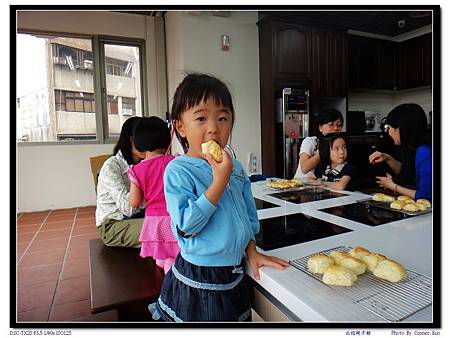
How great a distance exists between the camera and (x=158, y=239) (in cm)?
94

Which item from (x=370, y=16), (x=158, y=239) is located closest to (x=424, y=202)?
(x=370, y=16)

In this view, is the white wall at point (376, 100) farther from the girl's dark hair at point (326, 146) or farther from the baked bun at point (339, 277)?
the baked bun at point (339, 277)

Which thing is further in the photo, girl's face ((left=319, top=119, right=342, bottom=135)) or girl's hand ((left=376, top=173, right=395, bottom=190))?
girl's face ((left=319, top=119, right=342, bottom=135))

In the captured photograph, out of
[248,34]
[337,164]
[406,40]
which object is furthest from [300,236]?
[406,40]

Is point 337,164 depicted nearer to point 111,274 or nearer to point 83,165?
point 111,274

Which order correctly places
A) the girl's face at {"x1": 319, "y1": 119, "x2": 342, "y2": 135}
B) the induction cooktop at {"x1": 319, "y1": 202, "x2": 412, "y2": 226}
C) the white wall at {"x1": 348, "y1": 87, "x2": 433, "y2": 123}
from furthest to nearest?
the white wall at {"x1": 348, "y1": 87, "x2": 433, "y2": 123}, the girl's face at {"x1": 319, "y1": 119, "x2": 342, "y2": 135}, the induction cooktop at {"x1": 319, "y1": 202, "x2": 412, "y2": 226}

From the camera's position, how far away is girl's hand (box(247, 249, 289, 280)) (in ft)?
1.67

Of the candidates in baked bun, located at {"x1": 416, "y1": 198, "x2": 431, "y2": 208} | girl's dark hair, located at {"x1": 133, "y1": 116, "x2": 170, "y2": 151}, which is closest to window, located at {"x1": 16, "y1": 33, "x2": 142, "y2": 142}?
girl's dark hair, located at {"x1": 133, "y1": 116, "x2": 170, "y2": 151}

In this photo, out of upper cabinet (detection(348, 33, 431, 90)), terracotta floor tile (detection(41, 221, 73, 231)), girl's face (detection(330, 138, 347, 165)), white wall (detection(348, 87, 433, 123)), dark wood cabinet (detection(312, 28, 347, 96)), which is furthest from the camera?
white wall (detection(348, 87, 433, 123))

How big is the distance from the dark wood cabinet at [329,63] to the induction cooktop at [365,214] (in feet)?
7.83

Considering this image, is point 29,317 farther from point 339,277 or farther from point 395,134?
point 395,134

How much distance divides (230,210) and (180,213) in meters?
0.10

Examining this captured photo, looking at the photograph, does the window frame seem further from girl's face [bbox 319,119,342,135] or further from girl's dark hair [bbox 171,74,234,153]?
girl's dark hair [bbox 171,74,234,153]

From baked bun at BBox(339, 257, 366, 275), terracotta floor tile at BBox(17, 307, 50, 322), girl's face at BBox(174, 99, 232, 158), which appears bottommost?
terracotta floor tile at BBox(17, 307, 50, 322)
